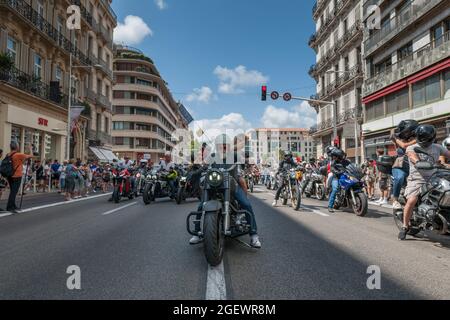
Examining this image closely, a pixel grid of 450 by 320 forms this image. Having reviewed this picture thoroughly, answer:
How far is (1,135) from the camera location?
58.0 feet

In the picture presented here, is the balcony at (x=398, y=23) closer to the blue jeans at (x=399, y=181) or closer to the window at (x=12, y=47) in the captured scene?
the blue jeans at (x=399, y=181)

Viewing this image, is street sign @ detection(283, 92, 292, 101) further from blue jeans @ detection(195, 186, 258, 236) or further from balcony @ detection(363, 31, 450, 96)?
blue jeans @ detection(195, 186, 258, 236)

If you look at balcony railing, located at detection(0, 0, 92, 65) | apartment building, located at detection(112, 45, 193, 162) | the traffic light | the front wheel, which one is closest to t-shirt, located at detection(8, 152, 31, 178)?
the front wheel

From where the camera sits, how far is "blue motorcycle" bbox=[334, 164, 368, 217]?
749 centimetres

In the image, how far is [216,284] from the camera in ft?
9.98

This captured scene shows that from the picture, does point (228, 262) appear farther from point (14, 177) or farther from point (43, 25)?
point (43, 25)

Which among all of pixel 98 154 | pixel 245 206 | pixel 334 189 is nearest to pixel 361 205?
pixel 334 189

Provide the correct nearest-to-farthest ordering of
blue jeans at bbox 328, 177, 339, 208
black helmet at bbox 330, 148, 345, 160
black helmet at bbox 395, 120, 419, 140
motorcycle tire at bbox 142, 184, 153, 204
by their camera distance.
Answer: black helmet at bbox 395, 120, 419, 140, blue jeans at bbox 328, 177, 339, 208, black helmet at bbox 330, 148, 345, 160, motorcycle tire at bbox 142, 184, 153, 204

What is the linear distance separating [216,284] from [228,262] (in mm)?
774

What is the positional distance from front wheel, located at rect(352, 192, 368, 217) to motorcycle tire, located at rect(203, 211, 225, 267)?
483 centimetres

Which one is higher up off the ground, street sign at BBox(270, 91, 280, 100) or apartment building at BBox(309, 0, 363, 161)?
apartment building at BBox(309, 0, 363, 161)

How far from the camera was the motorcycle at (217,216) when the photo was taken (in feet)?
11.7

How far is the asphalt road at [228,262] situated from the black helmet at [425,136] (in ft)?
4.76

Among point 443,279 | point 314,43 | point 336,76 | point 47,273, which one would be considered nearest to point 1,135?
point 47,273
